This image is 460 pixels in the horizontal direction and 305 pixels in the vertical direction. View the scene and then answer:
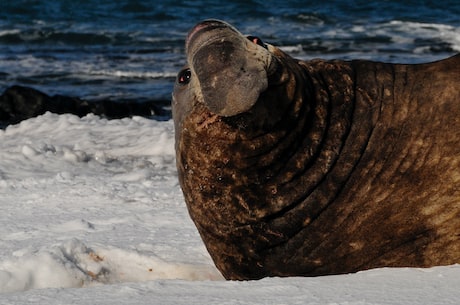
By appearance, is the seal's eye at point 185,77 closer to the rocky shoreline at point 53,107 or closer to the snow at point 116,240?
the snow at point 116,240

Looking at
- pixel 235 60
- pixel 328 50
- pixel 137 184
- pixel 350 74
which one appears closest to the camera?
pixel 235 60

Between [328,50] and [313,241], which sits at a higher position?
[313,241]

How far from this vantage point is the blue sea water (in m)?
15.9

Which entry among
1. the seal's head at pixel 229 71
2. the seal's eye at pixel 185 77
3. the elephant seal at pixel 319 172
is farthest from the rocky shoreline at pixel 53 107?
the seal's head at pixel 229 71

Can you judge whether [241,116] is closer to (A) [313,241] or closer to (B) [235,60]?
(B) [235,60]

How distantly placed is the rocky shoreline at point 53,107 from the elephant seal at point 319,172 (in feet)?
24.6

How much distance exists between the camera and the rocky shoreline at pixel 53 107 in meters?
11.6

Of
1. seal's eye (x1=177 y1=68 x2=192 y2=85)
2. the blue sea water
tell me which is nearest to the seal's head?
seal's eye (x1=177 y1=68 x2=192 y2=85)

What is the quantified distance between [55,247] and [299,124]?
1.33 m

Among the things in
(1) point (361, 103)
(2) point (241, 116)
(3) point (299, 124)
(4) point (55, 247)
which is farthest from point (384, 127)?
(4) point (55, 247)

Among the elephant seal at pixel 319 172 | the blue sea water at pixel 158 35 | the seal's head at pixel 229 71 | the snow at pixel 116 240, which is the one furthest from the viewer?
the blue sea water at pixel 158 35

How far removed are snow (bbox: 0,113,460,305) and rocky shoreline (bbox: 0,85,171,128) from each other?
3032mm

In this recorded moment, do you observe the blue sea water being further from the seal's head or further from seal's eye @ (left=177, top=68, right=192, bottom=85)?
the seal's head

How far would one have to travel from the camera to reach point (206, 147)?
399 centimetres
